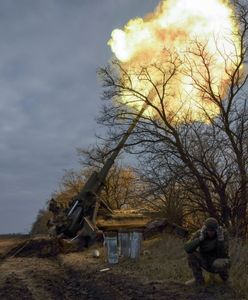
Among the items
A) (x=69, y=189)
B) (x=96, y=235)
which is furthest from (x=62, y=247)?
(x=69, y=189)

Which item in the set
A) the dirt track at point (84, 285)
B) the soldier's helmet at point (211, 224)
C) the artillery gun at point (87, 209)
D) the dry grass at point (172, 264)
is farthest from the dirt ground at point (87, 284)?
the artillery gun at point (87, 209)

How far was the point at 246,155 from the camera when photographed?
23.5m

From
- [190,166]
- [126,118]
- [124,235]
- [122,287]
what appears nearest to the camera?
[122,287]

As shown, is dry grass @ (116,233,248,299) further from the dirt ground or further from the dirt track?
the dirt track

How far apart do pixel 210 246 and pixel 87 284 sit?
3.63m

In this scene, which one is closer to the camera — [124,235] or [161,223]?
[124,235]

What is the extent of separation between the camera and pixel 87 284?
14.6 meters


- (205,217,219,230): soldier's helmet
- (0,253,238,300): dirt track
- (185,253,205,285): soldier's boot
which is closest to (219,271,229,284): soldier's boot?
(0,253,238,300): dirt track

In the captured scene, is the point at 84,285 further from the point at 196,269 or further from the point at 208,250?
the point at 208,250

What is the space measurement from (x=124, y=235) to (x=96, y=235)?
535cm

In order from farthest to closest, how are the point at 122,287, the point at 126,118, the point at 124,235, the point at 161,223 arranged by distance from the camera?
the point at 161,223 → the point at 126,118 → the point at 124,235 → the point at 122,287

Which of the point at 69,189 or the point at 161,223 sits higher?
the point at 69,189

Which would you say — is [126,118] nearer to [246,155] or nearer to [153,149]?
[153,149]

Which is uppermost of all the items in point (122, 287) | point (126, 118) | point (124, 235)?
point (126, 118)
